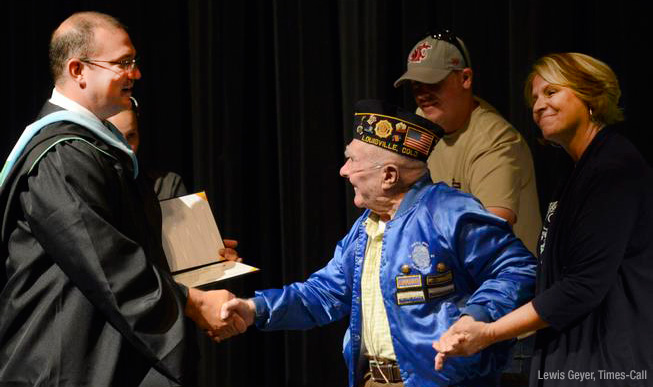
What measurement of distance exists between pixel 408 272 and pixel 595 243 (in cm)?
50

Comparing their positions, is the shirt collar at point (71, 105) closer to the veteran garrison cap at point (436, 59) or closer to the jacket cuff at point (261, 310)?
the jacket cuff at point (261, 310)

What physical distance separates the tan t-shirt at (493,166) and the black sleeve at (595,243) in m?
0.64

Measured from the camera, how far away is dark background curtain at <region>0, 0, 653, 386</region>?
3.49 m

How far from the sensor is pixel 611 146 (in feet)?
6.74

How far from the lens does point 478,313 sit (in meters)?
2.12

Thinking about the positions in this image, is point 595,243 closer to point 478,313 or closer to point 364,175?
point 478,313

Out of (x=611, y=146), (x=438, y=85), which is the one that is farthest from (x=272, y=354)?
(x=611, y=146)

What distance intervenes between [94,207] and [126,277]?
0.58 ft

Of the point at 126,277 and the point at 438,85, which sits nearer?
the point at 126,277

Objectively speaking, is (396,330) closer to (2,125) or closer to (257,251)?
(257,251)

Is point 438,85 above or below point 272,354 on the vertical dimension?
above

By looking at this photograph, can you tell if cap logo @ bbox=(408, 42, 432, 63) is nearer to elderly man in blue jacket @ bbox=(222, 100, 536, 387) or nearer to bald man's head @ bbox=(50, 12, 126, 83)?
elderly man in blue jacket @ bbox=(222, 100, 536, 387)

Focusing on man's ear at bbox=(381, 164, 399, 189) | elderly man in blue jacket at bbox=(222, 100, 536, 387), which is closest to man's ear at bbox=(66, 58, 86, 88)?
elderly man in blue jacket at bbox=(222, 100, 536, 387)

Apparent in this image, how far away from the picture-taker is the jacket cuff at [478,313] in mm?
2111
